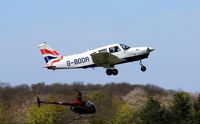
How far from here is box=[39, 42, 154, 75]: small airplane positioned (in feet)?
262

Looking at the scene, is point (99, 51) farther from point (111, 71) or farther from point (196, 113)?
point (196, 113)

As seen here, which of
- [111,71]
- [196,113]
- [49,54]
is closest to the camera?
[111,71]

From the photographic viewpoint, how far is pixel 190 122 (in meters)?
115

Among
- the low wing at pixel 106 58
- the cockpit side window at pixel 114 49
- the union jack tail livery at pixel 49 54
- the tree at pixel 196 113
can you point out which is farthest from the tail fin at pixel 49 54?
the tree at pixel 196 113

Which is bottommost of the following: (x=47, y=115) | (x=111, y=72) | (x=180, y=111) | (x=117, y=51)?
(x=180, y=111)

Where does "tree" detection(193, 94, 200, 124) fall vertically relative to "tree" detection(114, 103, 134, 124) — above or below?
below

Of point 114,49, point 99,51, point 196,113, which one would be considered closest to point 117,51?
point 114,49

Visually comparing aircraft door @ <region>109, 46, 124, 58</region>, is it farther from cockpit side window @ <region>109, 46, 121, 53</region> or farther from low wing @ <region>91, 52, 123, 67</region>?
low wing @ <region>91, 52, 123, 67</region>

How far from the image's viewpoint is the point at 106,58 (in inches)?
3157

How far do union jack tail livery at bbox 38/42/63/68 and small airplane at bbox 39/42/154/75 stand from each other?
0.86 ft

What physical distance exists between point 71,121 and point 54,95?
491 cm

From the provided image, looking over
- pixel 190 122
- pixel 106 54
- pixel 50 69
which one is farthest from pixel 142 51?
pixel 190 122

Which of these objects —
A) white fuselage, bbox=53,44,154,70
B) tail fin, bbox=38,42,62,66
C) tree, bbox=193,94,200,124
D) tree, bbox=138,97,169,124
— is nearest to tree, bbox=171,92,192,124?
tree, bbox=193,94,200,124

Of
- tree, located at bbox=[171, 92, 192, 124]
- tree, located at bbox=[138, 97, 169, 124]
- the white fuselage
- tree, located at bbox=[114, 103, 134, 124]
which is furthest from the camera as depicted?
tree, located at bbox=[114, 103, 134, 124]
